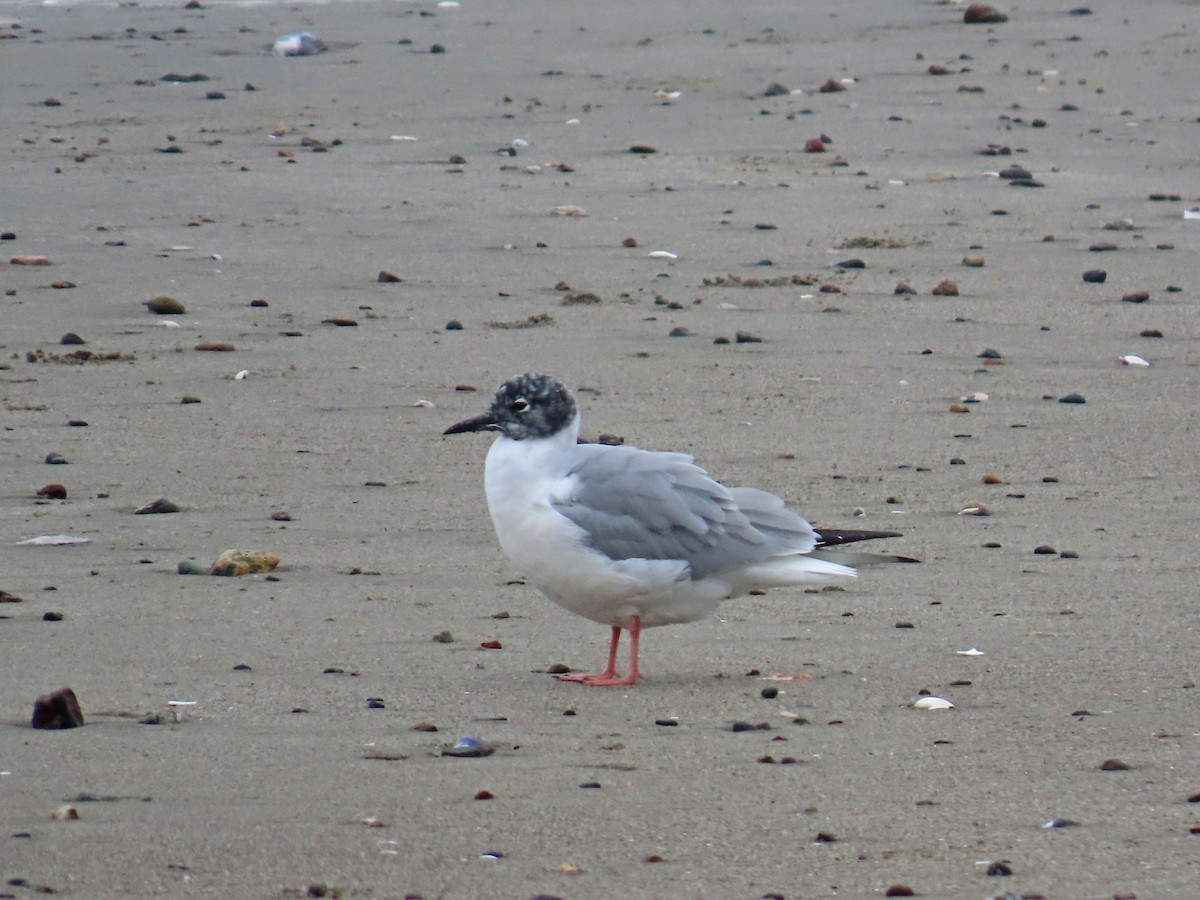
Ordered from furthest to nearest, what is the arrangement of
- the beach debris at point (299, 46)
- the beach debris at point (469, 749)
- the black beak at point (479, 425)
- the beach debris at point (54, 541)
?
the beach debris at point (299, 46), the beach debris at point (54, 541), the black beak at point (479, 425), the beach debris at point (469, 749)

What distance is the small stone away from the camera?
8750mm

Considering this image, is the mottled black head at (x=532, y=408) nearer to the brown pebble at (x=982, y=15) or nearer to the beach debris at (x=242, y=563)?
the beach debris at (x=242, y=563)

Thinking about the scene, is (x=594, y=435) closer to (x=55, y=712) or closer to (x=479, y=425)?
(x=479, y=425)

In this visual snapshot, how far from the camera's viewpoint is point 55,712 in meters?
3.98

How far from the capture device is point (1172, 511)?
6.25 m

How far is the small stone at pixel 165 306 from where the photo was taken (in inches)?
344

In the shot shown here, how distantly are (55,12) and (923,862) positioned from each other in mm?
16490

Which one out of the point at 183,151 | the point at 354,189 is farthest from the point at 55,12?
the point at 354,189

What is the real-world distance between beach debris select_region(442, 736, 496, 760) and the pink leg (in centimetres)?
69

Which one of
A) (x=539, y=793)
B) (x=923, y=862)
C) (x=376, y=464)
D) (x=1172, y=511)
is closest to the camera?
(x=923, y=862)

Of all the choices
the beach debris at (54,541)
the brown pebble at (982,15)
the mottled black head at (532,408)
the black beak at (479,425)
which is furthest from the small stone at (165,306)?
the brown pebble at (982,15)

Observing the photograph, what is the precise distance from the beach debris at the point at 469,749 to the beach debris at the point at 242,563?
167 centimetres

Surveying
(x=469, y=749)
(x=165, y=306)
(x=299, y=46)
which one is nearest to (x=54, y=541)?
(x=469, y=749)

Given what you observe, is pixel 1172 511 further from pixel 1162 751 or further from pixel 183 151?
pixel 183 151
